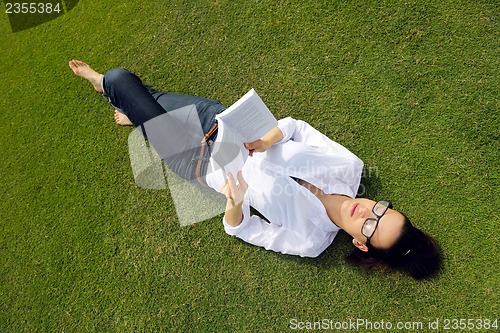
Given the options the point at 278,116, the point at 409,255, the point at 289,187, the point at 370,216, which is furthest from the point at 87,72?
the point at 409,255

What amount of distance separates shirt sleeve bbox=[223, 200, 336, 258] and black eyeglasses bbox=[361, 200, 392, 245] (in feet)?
1.44

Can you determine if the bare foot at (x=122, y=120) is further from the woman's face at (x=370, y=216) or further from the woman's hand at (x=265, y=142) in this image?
the woman's face at (x=370, y=216)

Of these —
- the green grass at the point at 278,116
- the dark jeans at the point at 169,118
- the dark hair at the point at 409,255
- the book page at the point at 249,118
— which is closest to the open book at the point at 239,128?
the book page at the point at 249,118

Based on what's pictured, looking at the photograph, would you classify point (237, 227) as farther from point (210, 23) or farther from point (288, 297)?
point (210, 23)

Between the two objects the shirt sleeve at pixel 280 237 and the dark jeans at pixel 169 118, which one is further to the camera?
the dark jeans at pixel 169 118

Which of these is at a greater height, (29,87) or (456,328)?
(29,87)

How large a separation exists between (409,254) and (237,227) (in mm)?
1197

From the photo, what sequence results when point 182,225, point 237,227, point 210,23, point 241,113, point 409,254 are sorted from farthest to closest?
point 210,23 → point 182,225 → point 237,227 → point 409,254 → point 241,113

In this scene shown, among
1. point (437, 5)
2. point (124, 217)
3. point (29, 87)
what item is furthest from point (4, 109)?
point (437, 5)

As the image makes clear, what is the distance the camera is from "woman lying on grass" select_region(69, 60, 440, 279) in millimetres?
2445

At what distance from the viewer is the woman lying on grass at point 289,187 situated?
8.02ft

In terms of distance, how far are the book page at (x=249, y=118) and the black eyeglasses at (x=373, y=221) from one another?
854mm

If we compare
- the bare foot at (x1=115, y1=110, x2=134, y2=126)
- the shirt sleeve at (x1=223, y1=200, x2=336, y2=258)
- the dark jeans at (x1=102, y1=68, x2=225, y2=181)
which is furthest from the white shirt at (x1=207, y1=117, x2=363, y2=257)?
the bare foot at (x1=115, y1=110, x2=134, y2=126)

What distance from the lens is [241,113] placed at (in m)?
2.14
